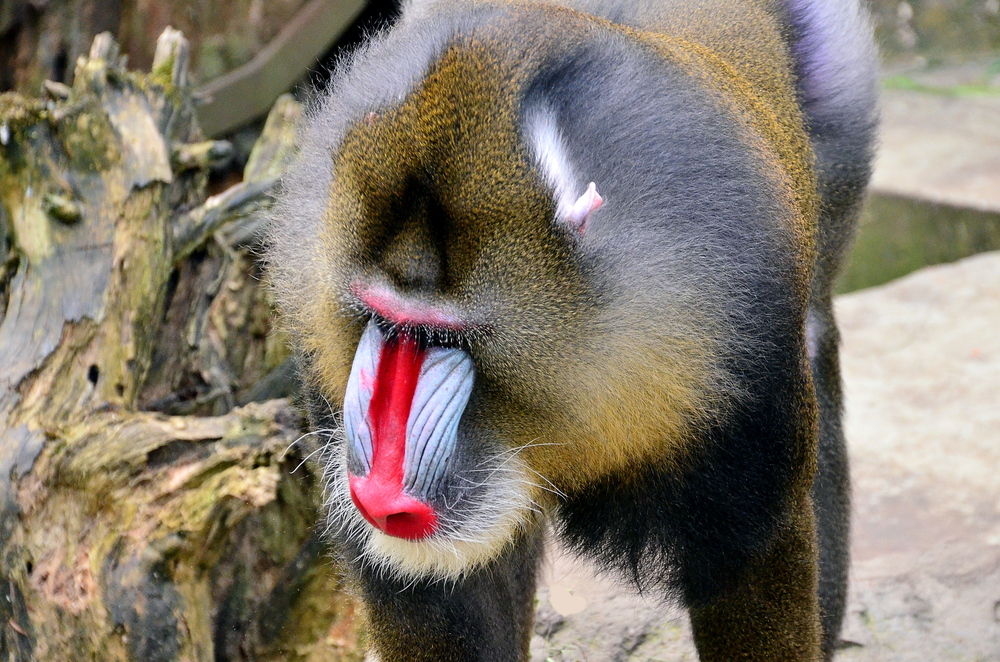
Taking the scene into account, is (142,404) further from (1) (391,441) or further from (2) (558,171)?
(2) (558,171)

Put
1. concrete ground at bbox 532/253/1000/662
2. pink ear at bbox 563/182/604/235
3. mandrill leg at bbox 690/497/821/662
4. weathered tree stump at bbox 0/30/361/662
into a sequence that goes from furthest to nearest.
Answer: concrete ground at bbox 532/253/1000/662
weathered tree stump at bbox 0/30/361/662
mandrill leg at bbox 690/497/821/662
pink ear at bbox 563/182/604/235

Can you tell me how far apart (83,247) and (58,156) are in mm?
394

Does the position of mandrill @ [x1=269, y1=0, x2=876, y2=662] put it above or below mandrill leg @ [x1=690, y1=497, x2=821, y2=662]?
above

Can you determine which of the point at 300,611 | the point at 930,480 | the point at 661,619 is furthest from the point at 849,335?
the point at 300,611

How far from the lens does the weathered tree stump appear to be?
3139 millimetres

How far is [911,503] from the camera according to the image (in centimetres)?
455

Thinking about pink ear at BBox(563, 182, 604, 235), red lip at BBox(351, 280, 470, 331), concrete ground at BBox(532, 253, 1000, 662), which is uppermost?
Result: pink ear at BBox(563, 182, 604, 235)

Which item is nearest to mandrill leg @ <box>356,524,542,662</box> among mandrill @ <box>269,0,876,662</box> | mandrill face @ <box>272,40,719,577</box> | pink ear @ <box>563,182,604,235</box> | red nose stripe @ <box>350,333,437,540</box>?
mandrill @ <box>269,0,876,662</box>

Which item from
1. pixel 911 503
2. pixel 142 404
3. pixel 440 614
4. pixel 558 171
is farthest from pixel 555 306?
pixel 911 503

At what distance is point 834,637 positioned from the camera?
3283 millimetres

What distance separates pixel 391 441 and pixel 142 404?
7.43ft

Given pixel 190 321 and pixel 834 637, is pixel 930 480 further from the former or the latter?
pixel 190 321

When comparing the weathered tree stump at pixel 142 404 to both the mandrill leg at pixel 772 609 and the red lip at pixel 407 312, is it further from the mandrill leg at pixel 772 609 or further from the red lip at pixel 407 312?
the mandrill leg at pixel 772 609

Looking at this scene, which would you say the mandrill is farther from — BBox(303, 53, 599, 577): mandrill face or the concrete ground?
the concrete ground
